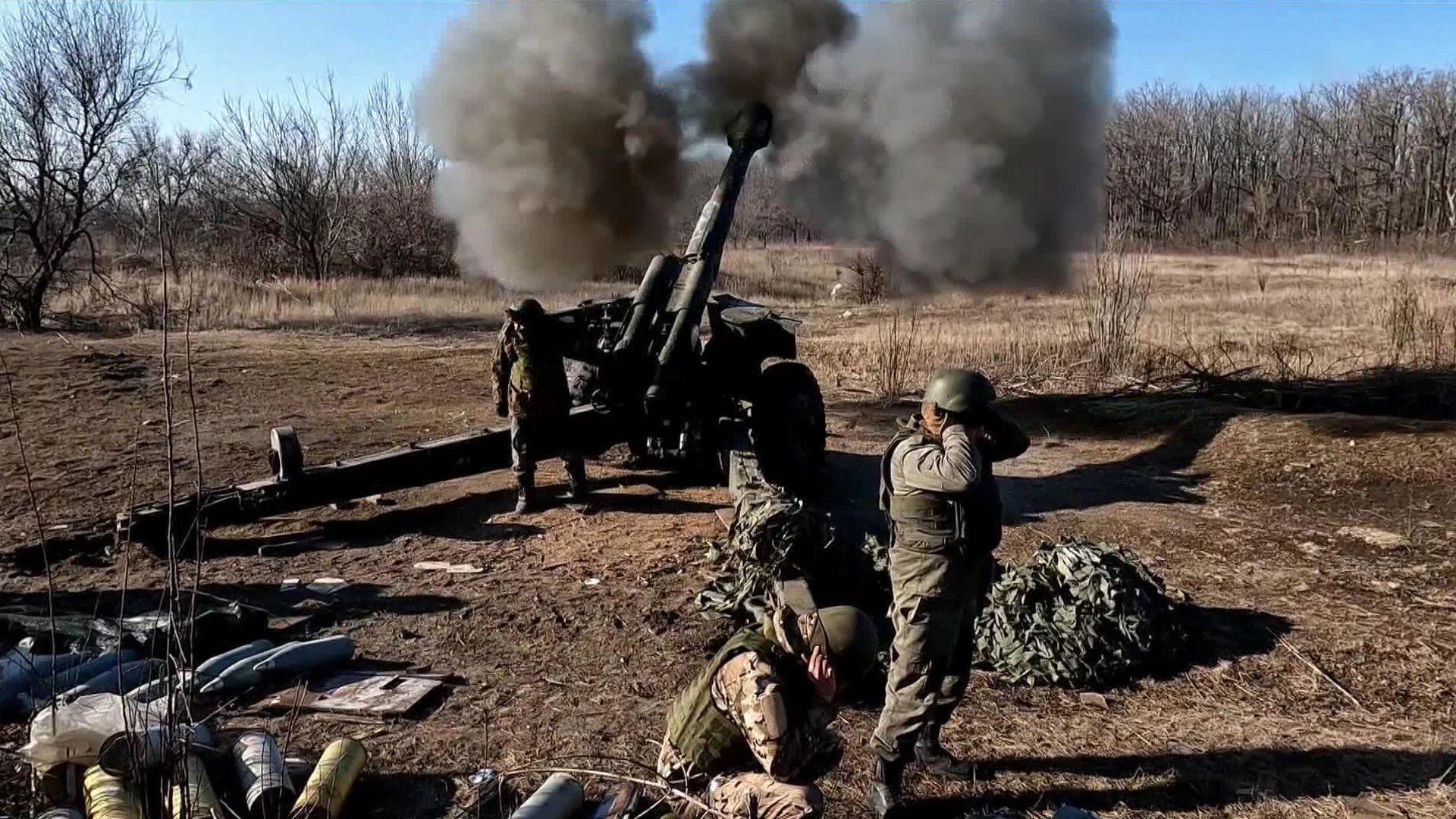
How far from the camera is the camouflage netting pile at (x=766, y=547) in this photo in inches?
203

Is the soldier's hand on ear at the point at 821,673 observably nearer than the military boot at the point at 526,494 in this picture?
Yes

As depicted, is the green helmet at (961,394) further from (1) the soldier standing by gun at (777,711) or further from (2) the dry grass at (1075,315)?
(2) the dry grass at (1075,315)

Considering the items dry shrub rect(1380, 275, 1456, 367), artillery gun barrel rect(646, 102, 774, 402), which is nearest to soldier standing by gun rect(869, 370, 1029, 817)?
artillery gun barrel rect(646, 102, 774, 402)

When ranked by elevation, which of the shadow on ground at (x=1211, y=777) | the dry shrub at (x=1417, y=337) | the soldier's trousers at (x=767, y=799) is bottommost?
the shadow on ground at (x=1211, y=777)

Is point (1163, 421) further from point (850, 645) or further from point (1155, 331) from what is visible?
point (850, 645)

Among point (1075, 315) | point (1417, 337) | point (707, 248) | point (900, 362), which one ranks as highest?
point (707, 248)

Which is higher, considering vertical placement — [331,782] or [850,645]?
[850,645]

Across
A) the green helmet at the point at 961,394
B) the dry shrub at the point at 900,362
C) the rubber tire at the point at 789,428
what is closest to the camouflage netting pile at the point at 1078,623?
the green helmet at the point at 961,394

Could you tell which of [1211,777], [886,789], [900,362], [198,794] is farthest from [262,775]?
[900,362]

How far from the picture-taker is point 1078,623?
4.64 meters

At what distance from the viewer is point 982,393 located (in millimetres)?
3646

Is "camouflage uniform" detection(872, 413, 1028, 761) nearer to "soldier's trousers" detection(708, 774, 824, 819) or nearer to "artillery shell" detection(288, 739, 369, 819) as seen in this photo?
"soldier's trousers" detection(708, 774, 824, 819)

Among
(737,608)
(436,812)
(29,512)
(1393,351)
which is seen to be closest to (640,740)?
(436,812)

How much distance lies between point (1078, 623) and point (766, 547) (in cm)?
141
